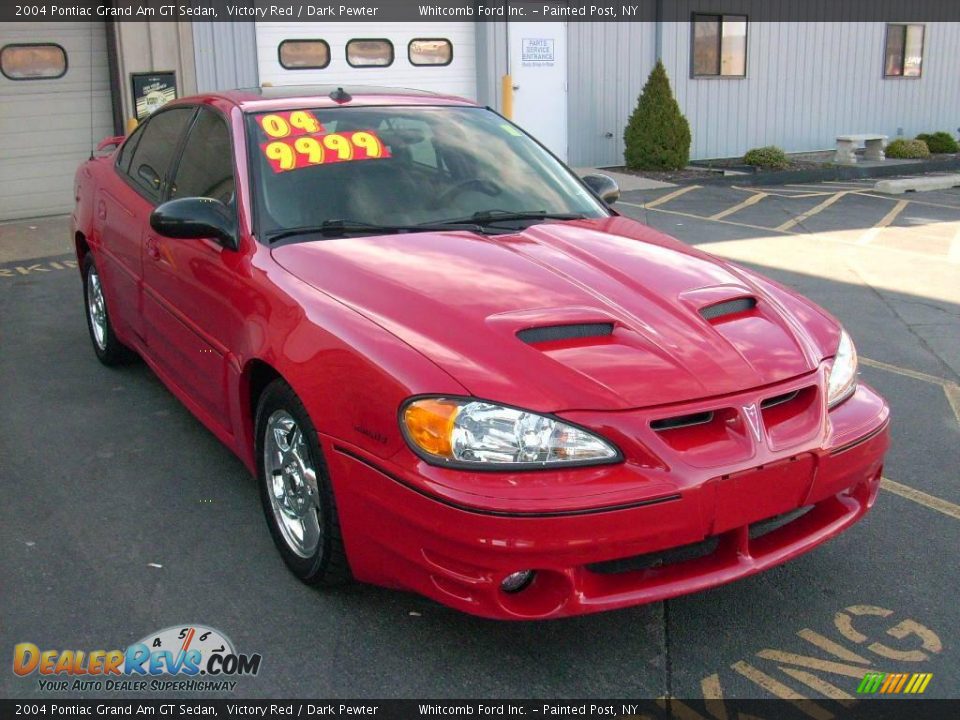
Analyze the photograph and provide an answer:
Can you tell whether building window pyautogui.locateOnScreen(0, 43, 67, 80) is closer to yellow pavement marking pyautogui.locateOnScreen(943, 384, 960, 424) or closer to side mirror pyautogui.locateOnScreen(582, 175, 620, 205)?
side mirror pyautogui.locateOnScreen(582, 175, 620, 205)

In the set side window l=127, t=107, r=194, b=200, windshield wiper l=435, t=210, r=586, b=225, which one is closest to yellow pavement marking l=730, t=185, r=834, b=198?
side window l=127, t=107, r=194, b=200

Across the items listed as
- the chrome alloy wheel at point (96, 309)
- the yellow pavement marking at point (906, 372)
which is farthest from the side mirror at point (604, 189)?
the chrome alloy wheel at point (96, 309)

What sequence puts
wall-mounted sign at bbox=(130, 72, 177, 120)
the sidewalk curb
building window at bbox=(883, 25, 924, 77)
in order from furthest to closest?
building window at bbox=(883, 25, 924, 77) → the sidewalk curb → wall-mounted sign at bbox=(130, 72, 177, 120)

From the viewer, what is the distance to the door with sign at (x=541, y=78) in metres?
14.6

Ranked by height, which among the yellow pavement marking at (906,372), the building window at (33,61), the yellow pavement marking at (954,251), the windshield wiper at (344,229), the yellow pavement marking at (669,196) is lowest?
the yellow pavement marking at (906,372)

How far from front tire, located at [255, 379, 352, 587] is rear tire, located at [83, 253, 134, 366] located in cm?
249

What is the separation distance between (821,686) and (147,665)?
6.35 feet

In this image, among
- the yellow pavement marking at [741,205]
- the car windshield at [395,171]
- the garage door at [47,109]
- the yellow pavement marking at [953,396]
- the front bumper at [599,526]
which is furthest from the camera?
the yellow pavement marking at [741,205]

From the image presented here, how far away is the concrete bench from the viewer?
17.2 m

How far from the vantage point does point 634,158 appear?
15680mm

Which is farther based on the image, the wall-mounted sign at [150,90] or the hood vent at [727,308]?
the wall-mounted sign at [150,90]

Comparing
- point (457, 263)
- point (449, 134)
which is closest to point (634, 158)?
point (449, 134)

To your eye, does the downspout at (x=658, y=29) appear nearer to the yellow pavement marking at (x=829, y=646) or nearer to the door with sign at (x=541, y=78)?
the door with sign at (x=541, y=78)

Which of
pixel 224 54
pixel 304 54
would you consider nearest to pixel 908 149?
pixel 304 54
